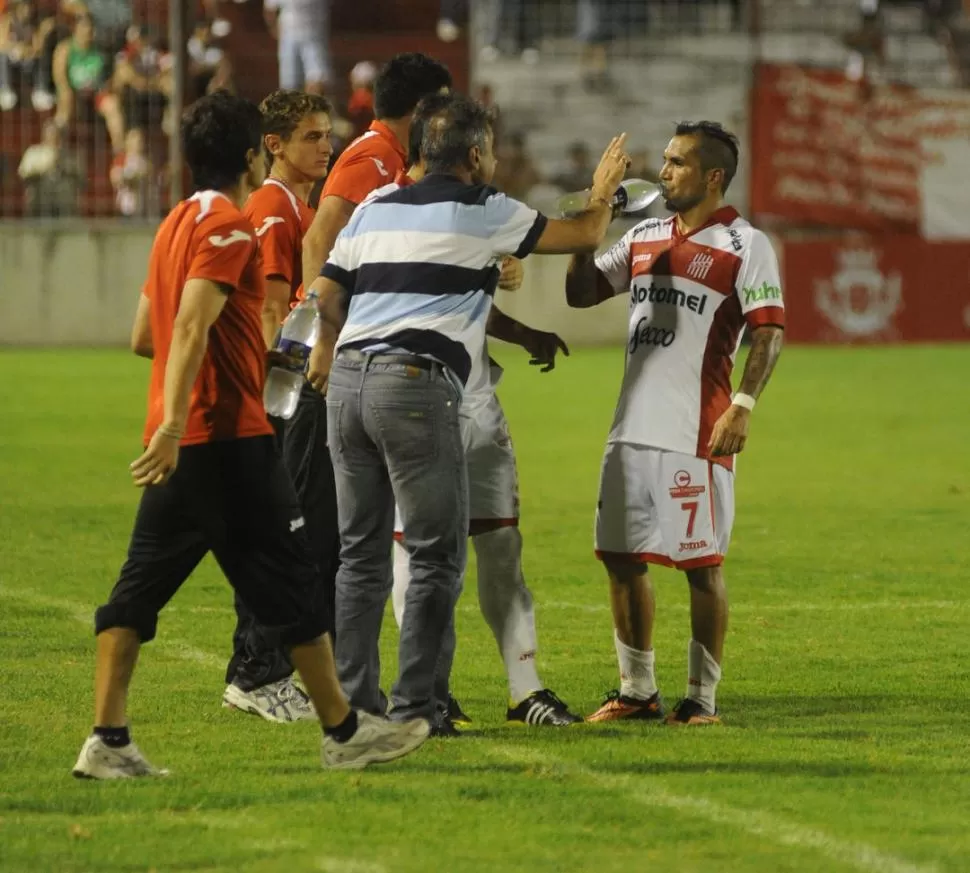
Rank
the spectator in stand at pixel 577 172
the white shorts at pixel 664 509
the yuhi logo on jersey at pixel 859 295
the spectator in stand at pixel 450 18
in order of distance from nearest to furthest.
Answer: the white shorts at pixel 664 509 < the spectator in stand at pixel 577 172 < the yuhi logo on jersey at pixel 859 295 < the spectator in stand at pixel 450 18

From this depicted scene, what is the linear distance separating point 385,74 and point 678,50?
22335mm

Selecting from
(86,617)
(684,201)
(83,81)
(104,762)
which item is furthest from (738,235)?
(83,81)

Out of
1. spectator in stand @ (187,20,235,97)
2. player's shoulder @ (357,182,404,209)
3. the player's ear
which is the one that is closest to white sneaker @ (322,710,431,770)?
player's shoulder @ (357,182,404,209)

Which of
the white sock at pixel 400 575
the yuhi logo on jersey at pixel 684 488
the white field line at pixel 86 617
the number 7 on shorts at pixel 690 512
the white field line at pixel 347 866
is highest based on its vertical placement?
the yuhi logo on jersey at pixel 684 488

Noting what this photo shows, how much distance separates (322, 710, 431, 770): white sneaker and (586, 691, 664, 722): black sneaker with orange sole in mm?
1011

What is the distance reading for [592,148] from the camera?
28500 mm

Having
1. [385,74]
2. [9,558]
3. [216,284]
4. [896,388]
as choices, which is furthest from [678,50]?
[216,284]

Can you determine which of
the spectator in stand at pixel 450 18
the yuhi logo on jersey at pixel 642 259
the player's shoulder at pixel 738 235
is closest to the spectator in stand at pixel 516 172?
the spectator in stand at pixel 450 18

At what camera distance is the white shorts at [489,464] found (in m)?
6.63

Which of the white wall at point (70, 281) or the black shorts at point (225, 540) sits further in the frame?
the white wall at point (70, 281)

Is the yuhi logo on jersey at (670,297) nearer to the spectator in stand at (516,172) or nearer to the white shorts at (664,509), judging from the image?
the white shorts at (664,509)

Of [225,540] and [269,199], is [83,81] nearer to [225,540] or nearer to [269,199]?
[269,199]

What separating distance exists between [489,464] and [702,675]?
0.99 metres

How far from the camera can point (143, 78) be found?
2495 cm
